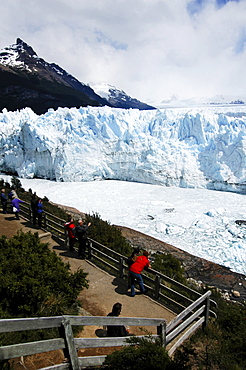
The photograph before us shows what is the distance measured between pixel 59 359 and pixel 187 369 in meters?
1.43

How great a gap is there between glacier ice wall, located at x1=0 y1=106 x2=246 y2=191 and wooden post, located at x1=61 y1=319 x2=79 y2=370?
20.3m

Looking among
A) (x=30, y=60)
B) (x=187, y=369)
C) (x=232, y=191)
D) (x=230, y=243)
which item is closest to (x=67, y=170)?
(x=232, y=191)

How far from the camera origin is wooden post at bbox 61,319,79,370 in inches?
85.2

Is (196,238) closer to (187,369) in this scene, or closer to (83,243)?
(83,243)

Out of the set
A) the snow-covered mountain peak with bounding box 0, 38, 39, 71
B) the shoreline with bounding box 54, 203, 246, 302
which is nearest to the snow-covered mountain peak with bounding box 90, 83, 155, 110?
the snow-covered mountain peak with bounding box 0, 38, 39, 71

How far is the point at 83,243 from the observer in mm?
6473

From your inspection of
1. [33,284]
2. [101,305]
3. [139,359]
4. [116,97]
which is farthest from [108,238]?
[116,97]

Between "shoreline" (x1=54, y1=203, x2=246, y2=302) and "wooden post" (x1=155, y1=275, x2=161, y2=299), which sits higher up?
"wooden post" (x1=155, y1=275, x2=161, y2=299)

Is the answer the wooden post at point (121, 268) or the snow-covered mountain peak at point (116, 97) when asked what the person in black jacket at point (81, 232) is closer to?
the wooden post at point (121, 268)

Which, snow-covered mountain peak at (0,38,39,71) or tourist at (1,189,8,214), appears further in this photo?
snow-covered mountain peak at (0,38,39,71)

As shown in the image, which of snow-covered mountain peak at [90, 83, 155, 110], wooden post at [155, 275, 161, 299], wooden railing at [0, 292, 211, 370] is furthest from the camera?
snow-covered mountain peak at [90, 83, 155, 110]

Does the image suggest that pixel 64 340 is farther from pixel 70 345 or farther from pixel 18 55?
pixel 18 55

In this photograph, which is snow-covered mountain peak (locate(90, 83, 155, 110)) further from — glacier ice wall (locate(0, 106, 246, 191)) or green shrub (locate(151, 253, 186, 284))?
green shrub (locate(151, 253, 186, 284))

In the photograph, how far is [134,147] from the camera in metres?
24.4
